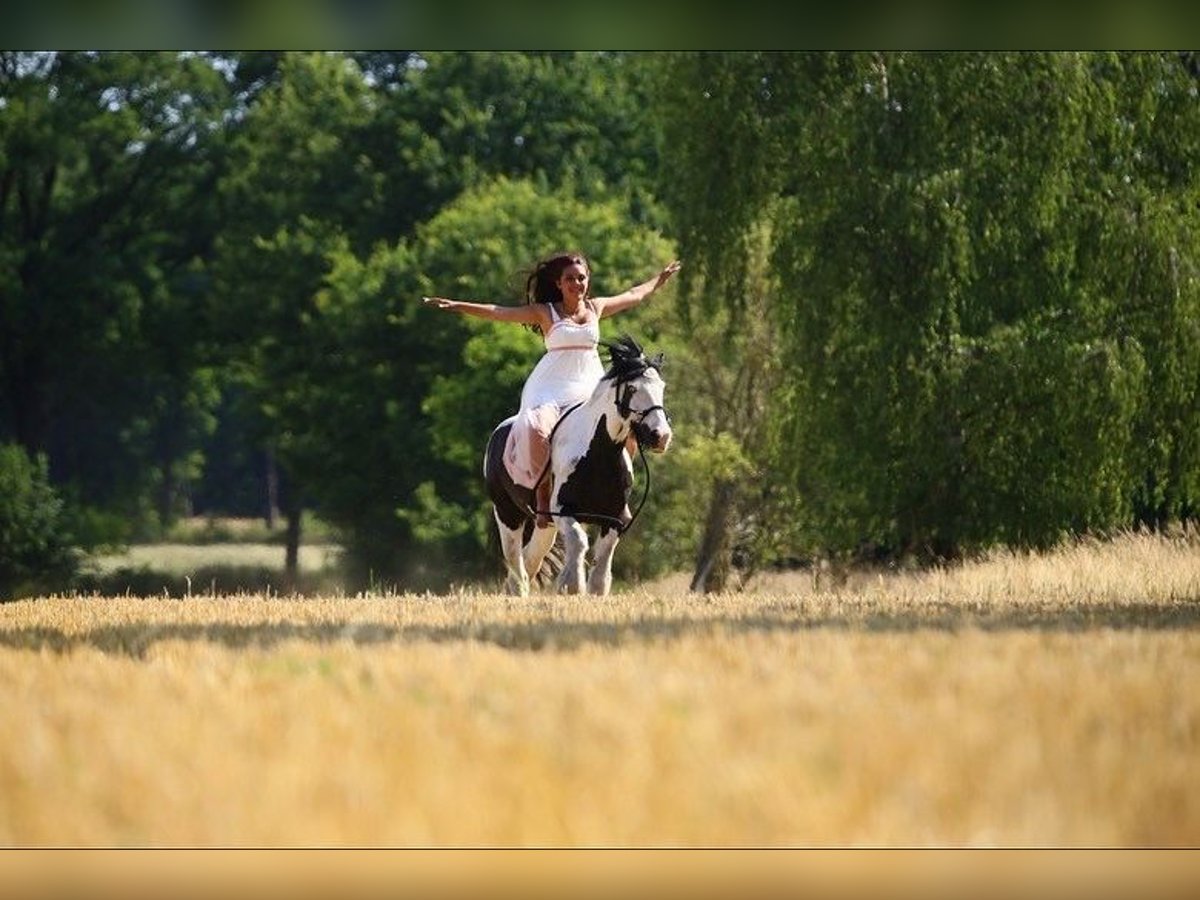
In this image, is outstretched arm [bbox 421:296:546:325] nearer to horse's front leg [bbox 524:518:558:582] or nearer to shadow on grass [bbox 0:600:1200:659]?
horse's front leg [bbox 524:518:558:582]

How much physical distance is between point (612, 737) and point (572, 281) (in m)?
8.53

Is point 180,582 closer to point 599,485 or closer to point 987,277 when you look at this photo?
point 987,277

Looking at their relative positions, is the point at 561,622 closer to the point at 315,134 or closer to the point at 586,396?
the point at 586,396

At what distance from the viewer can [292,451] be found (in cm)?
4916

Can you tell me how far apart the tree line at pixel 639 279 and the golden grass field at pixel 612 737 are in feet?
24.4

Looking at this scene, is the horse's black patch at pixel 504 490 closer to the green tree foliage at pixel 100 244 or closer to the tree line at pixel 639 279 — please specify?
the tree line at pixel 639 279

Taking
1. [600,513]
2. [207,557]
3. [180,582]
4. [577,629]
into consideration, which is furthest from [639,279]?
[577,629]

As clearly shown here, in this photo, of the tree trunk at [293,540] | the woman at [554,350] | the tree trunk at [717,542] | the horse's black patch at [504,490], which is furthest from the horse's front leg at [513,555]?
the tree trunk at [293,540]

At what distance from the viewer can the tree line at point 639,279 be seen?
80.4ft

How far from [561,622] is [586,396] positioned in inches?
192

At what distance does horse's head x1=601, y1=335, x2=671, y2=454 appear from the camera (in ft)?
47.7

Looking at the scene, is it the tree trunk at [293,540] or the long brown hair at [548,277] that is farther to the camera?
the tree trunk at [293,540]

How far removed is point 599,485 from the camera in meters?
15.5

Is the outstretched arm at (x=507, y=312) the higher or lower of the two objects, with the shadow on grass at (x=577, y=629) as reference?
higher
